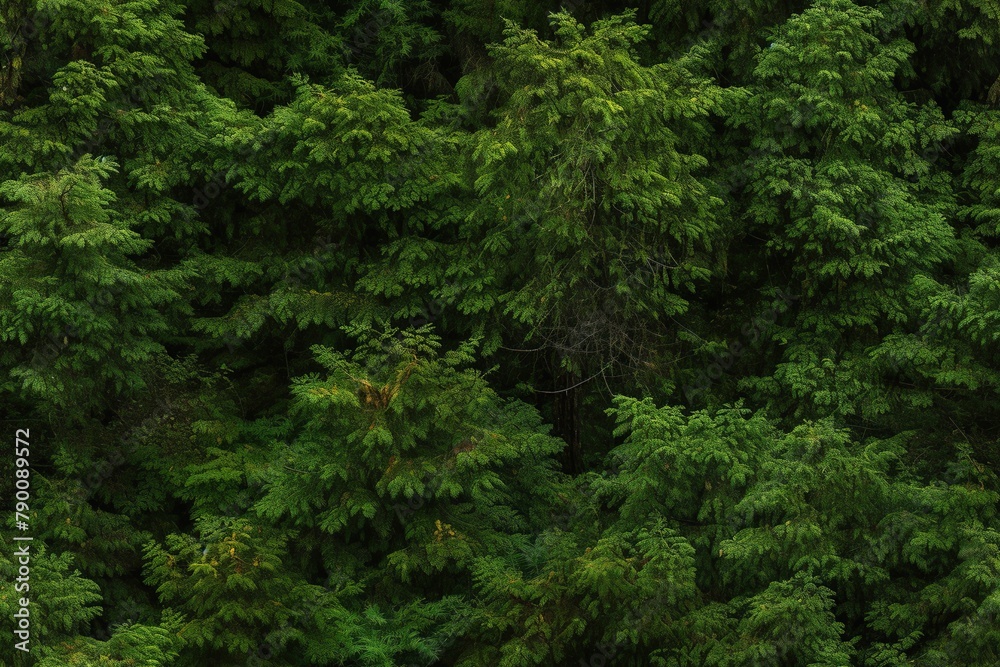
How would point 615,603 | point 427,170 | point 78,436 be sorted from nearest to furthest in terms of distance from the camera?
point 615,603, point 78,436, point 427,170

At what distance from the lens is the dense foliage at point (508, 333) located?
9852mm

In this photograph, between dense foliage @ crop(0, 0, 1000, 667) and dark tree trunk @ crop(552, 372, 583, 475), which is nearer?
dense foliage @ crop(0, 0, 1000, 667)

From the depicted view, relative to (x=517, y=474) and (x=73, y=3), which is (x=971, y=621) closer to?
(x=517, y=474)

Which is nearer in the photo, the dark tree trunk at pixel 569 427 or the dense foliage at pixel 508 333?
the dense foliage at pixel 508 333

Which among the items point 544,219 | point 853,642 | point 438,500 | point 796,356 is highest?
point 544,219

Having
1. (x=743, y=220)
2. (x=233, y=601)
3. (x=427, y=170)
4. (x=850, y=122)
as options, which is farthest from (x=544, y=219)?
(x=233, y=601)

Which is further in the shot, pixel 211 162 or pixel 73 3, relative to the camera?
pixel 211 162

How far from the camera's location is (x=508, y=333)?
40.8 feet

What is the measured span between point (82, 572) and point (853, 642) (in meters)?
6.90

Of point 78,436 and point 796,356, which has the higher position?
point 796,356

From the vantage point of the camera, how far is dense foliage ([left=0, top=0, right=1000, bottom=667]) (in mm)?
9852

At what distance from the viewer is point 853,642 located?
9.55 m

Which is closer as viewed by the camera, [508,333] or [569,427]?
[508,333]

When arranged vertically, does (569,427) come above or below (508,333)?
below
